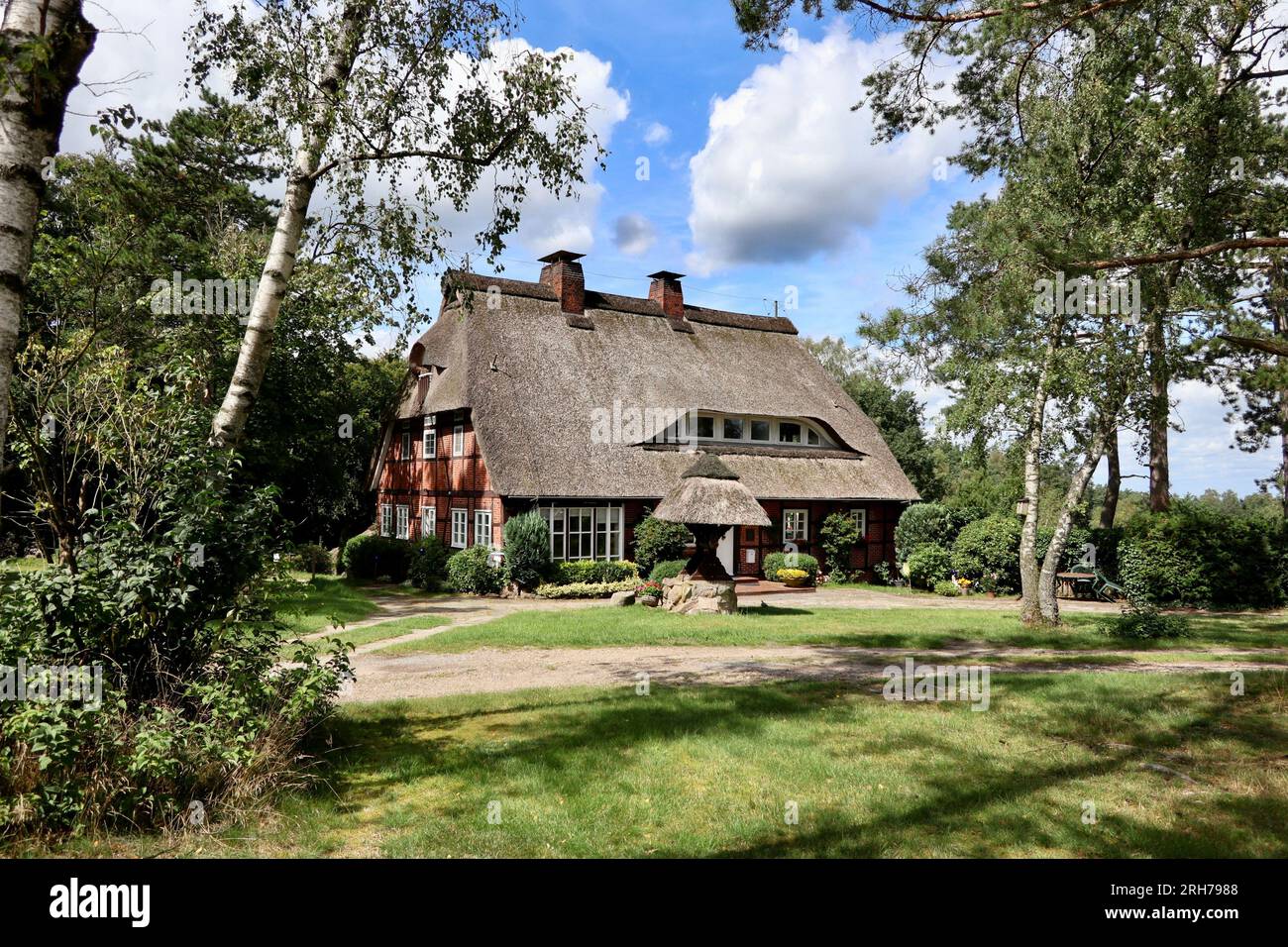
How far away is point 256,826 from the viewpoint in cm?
541

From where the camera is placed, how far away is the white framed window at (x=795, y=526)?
2797 cm

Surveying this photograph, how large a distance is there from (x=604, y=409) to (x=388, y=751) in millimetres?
19273

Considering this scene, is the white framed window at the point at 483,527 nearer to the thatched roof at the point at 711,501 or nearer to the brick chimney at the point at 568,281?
the thatched roof at the point at 711,501

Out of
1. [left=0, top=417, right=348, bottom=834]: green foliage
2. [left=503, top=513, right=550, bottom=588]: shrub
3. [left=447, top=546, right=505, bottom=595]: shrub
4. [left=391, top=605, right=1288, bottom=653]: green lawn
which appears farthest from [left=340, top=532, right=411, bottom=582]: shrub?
[left=0, top=417, right=348, bottom=834]: green foliage

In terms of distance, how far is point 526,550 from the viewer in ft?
71.6

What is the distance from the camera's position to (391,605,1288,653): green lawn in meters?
14.2

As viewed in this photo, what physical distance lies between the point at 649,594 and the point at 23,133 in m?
16.9

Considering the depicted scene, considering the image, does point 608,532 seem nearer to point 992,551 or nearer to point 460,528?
point 460,528

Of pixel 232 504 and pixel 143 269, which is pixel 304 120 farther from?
pixel 143 269

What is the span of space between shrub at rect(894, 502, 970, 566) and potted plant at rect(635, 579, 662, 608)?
1228 centimetres
